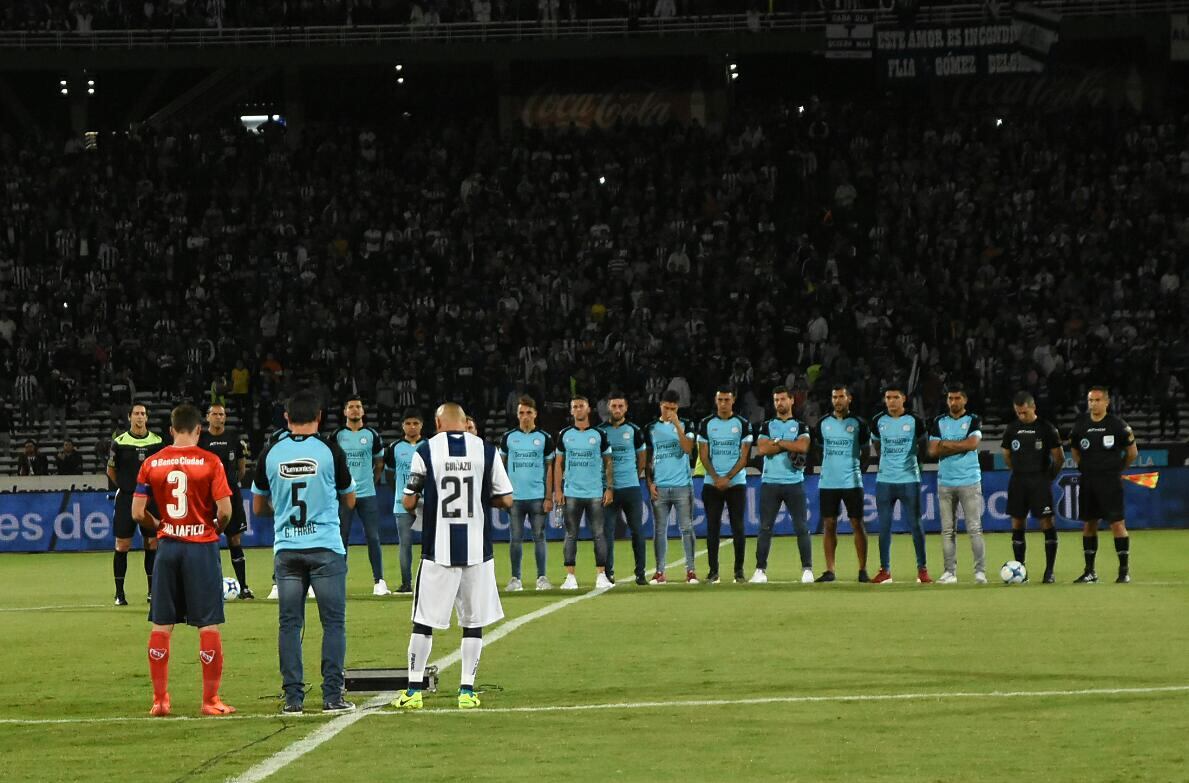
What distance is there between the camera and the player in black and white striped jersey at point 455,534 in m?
11.6

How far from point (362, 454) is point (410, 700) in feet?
31.3

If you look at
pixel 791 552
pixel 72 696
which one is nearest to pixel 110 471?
pixel 72 696

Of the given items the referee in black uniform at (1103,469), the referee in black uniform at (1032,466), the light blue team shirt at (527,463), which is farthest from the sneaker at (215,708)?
the referee in black uniform at (1103,469)

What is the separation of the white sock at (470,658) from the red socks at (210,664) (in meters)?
1.51

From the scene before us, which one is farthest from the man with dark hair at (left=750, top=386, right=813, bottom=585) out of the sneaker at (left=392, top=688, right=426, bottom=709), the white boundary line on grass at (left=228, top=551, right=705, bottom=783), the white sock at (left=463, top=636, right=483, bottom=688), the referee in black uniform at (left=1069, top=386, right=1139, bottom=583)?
the sneaker at (left=392, top=688, right=426, bottom=709)

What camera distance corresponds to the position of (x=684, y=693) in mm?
11789

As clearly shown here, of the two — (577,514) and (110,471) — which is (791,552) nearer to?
(577,514)

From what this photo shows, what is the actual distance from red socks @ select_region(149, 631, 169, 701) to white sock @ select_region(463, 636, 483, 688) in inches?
72.2

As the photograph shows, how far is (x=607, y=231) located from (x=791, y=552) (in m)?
16.2

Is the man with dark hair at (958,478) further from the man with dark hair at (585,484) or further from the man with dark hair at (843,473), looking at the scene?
the man with dark hair at (585,484)

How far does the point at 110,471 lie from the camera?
19.6 m

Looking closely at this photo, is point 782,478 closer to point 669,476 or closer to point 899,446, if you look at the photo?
point 669,476

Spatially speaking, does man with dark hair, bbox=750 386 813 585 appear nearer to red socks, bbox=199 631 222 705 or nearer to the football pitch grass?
the football pitch grass

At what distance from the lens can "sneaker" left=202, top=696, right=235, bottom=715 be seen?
36.7ft
